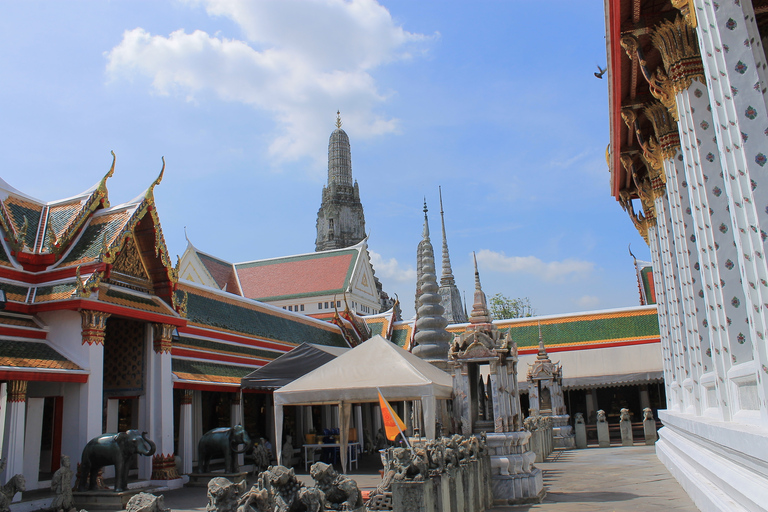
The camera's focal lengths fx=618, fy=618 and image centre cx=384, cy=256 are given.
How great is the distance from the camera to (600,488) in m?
9.51

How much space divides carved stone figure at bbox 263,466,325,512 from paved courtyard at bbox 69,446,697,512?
13.6 ft

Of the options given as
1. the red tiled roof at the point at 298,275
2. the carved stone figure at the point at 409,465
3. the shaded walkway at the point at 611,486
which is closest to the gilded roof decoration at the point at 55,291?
the carved stone figure at the point at 409,465

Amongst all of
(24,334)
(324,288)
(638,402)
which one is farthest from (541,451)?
(324,288)

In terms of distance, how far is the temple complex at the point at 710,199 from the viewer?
416 cm

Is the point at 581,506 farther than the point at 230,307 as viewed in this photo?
No

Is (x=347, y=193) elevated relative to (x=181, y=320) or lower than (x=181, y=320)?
elevated

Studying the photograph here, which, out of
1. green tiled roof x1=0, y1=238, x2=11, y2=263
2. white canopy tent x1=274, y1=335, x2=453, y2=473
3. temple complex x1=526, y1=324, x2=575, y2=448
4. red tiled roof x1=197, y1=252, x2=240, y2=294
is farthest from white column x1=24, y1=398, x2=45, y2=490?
red tiled roof x1=197, y1=252, x2=240, y2=294

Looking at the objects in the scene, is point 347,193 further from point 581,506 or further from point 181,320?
point 581,506

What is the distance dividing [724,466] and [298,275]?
3170 cm

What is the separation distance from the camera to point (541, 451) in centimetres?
1487

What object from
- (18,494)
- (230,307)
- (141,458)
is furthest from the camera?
(230,307)

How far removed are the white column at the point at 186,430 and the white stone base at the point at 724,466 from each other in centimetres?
941

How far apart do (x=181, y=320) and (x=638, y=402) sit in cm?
2069

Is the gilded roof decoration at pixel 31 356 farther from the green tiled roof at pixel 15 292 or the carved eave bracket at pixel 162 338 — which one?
the carved eave bracket at pixel 162 338
